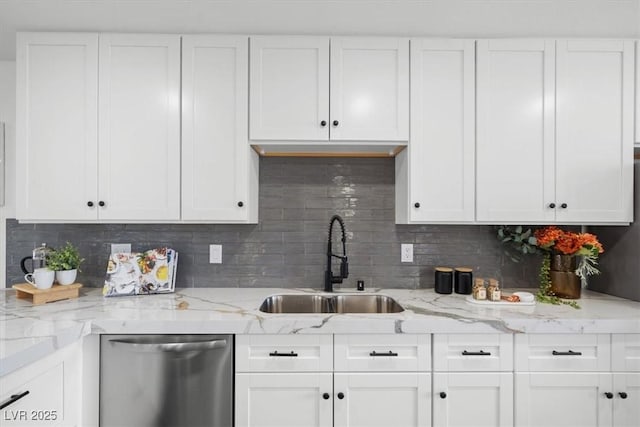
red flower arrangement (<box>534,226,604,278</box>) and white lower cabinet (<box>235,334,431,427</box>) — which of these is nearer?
white lower cabinet (<box>235,334,431,427</box>)

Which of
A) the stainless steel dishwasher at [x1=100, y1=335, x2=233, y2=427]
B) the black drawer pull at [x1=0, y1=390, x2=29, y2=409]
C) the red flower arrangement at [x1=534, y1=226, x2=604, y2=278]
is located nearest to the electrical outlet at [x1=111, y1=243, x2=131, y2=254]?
the stainless steel dishwasher at [x1=100, y1=335, x2=233, y2=427]

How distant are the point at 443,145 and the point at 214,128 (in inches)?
49.2

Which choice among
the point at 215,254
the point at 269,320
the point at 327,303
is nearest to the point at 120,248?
the point at 215,254

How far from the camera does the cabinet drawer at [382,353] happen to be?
1.54 meters

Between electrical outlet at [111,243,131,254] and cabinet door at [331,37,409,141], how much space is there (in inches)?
57.5

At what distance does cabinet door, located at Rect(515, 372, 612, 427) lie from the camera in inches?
60.8

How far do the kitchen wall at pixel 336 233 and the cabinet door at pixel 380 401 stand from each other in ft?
2.39

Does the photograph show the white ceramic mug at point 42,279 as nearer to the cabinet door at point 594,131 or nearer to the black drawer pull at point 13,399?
the black drawer pull at point 13,399

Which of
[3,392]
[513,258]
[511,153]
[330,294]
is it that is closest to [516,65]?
[511,153]

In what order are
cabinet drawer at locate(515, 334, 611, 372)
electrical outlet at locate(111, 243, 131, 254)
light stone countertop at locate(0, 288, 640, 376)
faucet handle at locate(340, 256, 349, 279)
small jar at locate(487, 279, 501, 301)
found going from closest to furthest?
light stone countertop at locate(0, 288, 640, 376) < cabinet drawer at locate(515, 334, 611, 372) < small jar at locate(487, 279, 501, 301) < faucet handle at locate(340, 256, 349, 279) < electrical outlet at locate(111, 243, 131, 254)

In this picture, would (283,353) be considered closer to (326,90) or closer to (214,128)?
(214,128)

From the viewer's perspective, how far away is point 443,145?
1.88 meters

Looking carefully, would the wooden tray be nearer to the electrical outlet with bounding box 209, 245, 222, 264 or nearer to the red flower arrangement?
the electrical outlet with bounding box 209, 245, 222, 264

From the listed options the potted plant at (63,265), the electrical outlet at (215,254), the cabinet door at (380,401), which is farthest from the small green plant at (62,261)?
the cabinet door at (380,401)
